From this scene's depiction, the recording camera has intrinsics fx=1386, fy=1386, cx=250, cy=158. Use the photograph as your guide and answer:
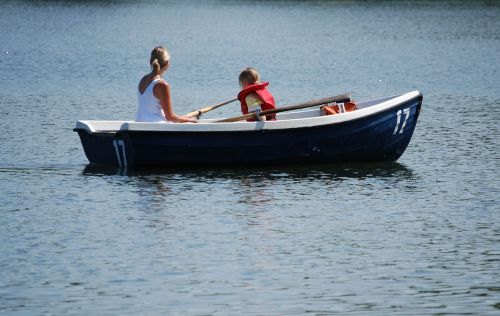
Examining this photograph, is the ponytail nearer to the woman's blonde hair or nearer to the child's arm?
the woman's blonde hair

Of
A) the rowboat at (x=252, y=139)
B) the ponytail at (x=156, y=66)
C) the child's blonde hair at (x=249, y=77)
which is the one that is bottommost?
the rowboat at (x=252, y=139)

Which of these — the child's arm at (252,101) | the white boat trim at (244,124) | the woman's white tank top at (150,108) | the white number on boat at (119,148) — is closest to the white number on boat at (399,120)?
the white boat trim at (244,124)

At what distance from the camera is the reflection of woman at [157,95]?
54.2ft

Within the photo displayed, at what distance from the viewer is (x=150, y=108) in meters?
16.7

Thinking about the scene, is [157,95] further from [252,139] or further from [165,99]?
[252,139]

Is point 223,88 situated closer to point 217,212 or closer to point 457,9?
point 217,212

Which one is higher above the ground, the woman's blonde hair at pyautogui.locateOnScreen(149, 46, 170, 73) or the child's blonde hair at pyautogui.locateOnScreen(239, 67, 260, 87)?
the woman's blonde hair at pyautogui.locateOnScreen(149, 46, 170, 73)

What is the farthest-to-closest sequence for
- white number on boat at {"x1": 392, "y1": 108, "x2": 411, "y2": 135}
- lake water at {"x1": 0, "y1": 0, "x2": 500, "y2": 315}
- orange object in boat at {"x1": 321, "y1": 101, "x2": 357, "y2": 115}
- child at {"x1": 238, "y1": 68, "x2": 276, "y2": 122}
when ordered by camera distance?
orange object in boat at {"x1": 321, "y1": 101, "x2": 357, "y2": 115} → white number on boat at {"x1": 392, "y1": 108, "x2": 411, "y2": 135} → child at {"x1": 238, "y1": 68, "x2": 276, "y2": 122} → lake water at {"x1": 0, "y1": 0, "x2": 500, "y2": 315}

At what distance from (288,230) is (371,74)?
2244 centimetres

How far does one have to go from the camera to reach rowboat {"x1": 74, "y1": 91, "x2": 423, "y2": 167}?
1628 centimetres

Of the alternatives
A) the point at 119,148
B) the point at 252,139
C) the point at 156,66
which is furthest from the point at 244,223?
the point at 156,66

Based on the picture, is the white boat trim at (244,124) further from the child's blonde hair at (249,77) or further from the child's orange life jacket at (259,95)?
the child's blonde hair at (249,77)

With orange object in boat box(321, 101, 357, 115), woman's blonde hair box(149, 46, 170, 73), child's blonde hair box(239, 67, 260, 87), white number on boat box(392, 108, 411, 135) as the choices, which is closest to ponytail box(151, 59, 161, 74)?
woman's blonde hair box(149, 46, 170, 73)

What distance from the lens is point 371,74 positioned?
3516 cm
